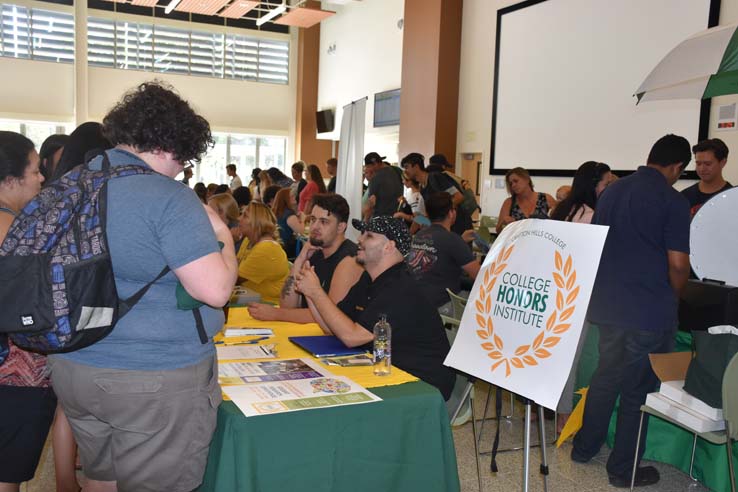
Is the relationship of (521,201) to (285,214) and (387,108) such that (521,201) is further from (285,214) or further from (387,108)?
Answer: (387,108)

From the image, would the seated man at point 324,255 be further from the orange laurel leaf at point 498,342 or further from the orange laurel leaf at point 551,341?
the orange laurel leaf at point 551,341

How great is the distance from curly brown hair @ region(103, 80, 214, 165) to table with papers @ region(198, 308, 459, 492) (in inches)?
29.2

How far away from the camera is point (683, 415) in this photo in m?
2.54

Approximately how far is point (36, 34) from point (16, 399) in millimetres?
13482

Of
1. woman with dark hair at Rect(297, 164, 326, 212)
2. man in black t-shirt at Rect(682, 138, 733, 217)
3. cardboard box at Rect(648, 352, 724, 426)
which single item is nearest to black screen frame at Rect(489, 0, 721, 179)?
man in black t-shirt at Rect(682, 138, 733, 217)

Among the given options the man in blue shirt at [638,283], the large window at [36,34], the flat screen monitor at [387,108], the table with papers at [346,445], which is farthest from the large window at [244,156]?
the table with papers at [346,445]

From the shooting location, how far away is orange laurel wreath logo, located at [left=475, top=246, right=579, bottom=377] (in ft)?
6.61

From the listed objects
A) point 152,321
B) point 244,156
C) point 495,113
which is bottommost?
point 152,321

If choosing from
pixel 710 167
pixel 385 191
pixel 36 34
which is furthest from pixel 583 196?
pixel 36 34

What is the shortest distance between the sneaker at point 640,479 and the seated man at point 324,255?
1.59m

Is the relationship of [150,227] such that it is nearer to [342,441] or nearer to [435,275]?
[342,441]

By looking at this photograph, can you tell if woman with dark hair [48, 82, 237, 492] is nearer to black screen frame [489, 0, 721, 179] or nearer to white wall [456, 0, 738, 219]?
black screen frame [489, 0, 721, 179]

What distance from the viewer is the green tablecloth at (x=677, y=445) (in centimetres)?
279

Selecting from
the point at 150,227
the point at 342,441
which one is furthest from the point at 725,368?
the point at 150,227
